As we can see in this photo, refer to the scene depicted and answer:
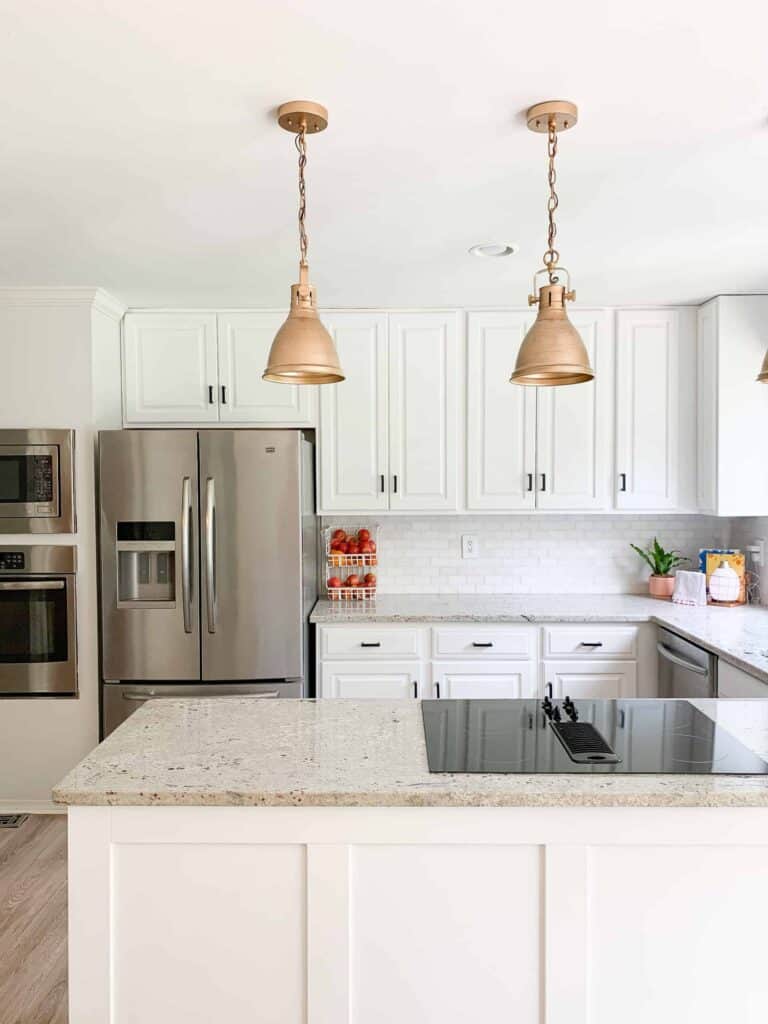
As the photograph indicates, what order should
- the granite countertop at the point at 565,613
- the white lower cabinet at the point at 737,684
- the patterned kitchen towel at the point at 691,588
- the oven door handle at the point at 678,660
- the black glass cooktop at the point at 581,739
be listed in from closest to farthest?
the black glass cooktop at the point at 581,739, the white lower cabinet at the point at 737,684, the oven door handle at the point at 678,660, the granite countertop at the point at 565,613, the patterned kitchen towel at the point at 691,588

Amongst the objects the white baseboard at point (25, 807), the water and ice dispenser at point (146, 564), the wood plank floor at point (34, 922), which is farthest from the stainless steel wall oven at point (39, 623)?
the wood plank floor at point (34, 922)

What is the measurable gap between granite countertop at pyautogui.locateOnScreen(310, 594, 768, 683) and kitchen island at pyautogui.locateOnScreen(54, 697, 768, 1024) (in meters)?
1.55

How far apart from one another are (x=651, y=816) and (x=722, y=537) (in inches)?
120

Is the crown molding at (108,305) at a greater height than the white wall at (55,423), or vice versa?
the crown molding at (108,305)

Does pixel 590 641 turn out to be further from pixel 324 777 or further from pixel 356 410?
pixel 324 777

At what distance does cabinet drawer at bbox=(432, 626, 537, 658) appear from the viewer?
3678 millimetres

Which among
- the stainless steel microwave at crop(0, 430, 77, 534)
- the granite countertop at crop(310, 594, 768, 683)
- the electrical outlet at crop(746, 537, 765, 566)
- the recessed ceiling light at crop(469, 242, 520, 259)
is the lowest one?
the granite countertop at crop(310, 594, 768, 683)

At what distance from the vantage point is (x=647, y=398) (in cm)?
393

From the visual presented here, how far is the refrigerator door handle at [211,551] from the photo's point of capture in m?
3.50

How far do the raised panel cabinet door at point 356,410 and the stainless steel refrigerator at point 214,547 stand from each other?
416mm

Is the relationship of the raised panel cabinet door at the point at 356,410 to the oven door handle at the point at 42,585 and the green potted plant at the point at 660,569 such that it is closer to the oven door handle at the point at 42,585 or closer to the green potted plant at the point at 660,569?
the oven door handle at the point at 42,585

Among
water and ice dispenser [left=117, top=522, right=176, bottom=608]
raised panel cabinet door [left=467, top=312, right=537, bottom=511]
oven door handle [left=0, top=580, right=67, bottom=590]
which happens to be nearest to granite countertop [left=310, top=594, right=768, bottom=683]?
raised panel cabinet door [left=467, top=312, right=537, bottom=511]

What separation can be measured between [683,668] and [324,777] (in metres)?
2.13

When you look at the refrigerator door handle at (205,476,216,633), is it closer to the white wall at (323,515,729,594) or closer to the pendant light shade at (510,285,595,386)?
the white wall at (323,515,729,594)
